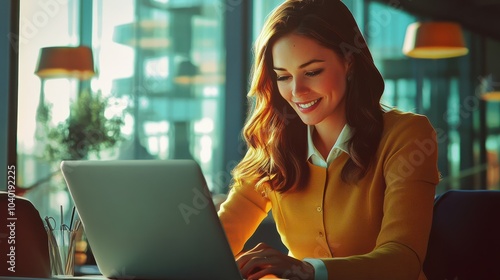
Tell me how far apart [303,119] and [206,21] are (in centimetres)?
437

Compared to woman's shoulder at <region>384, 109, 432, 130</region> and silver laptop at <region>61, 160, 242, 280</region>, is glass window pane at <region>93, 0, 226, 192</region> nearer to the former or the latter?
woman's shoulder at <region>384, 109, 432, 130</region>

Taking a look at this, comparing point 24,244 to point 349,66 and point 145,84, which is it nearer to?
point 349,66

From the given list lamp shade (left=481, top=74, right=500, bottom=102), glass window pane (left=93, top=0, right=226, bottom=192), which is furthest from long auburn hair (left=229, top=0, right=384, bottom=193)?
lamp shade (left=481, top=74, right=500, bottom=102)

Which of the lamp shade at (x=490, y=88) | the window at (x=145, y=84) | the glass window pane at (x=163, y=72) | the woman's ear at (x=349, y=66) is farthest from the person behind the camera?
the lamp shade at (x=490, y=88)

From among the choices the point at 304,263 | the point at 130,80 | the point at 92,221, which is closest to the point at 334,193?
the point at 304,263

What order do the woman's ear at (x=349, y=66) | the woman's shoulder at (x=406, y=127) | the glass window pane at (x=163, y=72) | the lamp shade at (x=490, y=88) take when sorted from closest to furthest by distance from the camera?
the woman's shoulder at (x=406, y=127)
the woman's ear at (x=349, y=66)
the glass window pane at (x=163, y=72)
the lamp shade at (x=490, y=88)

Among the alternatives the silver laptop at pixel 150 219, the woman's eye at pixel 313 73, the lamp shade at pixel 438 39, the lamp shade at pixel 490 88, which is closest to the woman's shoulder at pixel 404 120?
the woman's eye at pixel 313 73

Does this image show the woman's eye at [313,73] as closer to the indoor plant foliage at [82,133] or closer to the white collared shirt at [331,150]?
the white collared shirt at [331,150]

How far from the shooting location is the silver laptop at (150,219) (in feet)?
3.55

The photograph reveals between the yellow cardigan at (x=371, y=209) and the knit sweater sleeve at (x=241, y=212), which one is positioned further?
the knit sweater sleeve at (x=241, y=212)

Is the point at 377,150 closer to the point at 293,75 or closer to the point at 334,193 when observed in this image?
the point at 334,193

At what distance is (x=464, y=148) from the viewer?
6.49 m

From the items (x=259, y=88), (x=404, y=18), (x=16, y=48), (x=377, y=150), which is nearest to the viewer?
(x=377, y=150)

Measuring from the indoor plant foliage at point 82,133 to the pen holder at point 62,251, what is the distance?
4.19 metres
